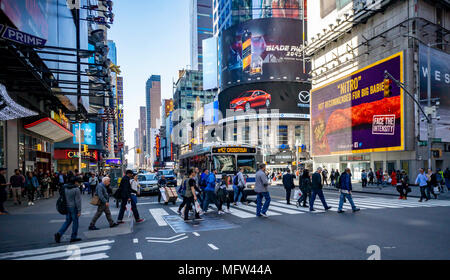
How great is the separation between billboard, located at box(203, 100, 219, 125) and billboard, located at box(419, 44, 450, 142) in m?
62.2

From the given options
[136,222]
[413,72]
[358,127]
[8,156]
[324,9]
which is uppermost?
[324,9]

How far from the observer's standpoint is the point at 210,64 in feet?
326

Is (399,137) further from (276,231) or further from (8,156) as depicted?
(8,156)

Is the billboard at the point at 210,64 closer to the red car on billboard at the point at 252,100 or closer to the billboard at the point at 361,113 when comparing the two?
the red car on billboard at the point at 252,100

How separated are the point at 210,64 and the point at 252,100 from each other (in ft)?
103

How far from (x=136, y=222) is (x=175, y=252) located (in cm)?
506

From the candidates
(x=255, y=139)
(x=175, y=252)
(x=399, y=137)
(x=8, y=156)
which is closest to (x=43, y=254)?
(x=175, y=252)

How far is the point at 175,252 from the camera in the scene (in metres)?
7.00

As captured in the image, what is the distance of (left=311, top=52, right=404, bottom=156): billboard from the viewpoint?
32.1 m

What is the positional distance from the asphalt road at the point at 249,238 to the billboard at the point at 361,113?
2272cm

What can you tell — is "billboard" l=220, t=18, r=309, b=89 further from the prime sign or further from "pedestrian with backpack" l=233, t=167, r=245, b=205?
the prime sign

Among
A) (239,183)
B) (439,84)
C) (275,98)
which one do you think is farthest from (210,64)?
(239,183)

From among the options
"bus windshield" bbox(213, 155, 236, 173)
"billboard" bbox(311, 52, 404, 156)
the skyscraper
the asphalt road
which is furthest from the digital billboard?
the skyscraper

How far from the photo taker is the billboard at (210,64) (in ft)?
323
